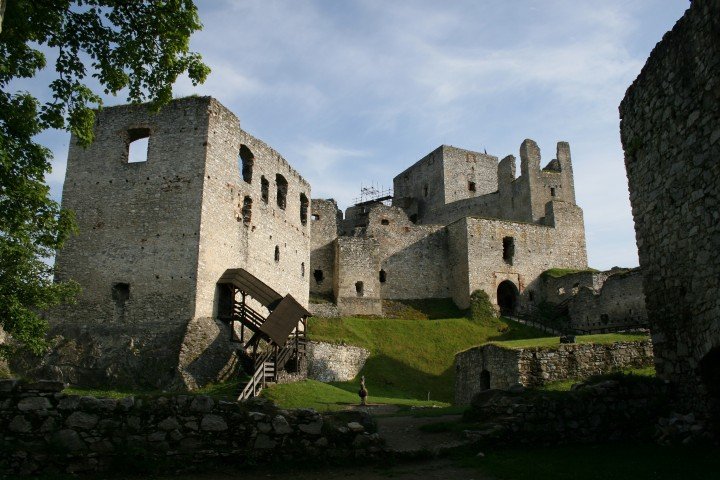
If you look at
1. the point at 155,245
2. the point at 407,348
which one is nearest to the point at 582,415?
the point at 155,245

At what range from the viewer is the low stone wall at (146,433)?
28.6ft

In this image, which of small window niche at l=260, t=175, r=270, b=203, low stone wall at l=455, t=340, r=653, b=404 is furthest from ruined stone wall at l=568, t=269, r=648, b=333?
small window niche at l=260, t=175, r=270, b=203

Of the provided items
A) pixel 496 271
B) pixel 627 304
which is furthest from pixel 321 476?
pixel 496 271

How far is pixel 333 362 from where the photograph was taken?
29188 mm

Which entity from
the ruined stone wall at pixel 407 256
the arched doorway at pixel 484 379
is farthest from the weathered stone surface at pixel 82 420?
the ruined stone wall at pixel 407 256

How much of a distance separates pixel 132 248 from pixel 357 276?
20148mm

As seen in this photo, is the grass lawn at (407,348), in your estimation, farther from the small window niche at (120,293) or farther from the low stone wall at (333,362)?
the small window niche at (120,293)

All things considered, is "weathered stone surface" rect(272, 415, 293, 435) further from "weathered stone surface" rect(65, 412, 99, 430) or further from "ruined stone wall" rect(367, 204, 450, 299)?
"ruined stone wall" rect(367, 204, 450, 299)

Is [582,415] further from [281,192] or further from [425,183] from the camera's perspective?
[425,183]

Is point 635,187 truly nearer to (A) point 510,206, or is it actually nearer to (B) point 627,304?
(B) point 627,304

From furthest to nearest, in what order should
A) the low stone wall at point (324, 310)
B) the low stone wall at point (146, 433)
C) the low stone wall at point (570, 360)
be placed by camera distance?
the low stone wall at point (324, 310)
the low stone wall at point (570, 360)
the low stone wall at point (146, 433)

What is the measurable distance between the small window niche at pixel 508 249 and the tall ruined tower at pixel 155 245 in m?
22.6

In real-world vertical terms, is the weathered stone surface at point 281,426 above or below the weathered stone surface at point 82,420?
below

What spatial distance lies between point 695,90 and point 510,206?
45268mm
